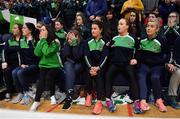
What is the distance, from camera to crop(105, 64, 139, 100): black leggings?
3793 mm

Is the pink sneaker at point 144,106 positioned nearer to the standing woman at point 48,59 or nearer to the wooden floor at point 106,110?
the wooden floor at point 106,110

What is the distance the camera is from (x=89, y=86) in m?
4.00

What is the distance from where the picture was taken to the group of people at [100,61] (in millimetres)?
3850

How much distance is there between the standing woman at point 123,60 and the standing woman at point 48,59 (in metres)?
0.76

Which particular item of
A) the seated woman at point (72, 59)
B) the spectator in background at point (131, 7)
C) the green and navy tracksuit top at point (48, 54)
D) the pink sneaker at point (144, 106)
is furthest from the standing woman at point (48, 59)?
the spectator in background at point (131, 7)

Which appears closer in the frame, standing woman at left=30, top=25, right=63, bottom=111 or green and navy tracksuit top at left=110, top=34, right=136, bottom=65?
green and navy tracksuit top at left=110, top=34, right=136, bottom=65

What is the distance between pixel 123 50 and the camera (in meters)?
3.95

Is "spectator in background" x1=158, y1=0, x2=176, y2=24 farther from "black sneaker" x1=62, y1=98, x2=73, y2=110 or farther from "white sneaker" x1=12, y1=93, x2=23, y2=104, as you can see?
"white sneaker" x1=12, y1=93, x2=23, y2=104

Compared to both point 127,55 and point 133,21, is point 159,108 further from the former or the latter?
point 133,21

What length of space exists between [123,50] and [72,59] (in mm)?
745

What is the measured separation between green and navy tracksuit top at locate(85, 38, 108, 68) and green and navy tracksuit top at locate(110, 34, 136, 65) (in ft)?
0.38

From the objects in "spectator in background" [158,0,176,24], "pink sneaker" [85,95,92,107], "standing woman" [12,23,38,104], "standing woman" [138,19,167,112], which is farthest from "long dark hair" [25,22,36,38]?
"spectator in background" [158,0,176,24]

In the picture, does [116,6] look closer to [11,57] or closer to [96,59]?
[96,59]

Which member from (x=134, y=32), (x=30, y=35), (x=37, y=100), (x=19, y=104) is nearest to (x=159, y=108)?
(x=134, y=32)
